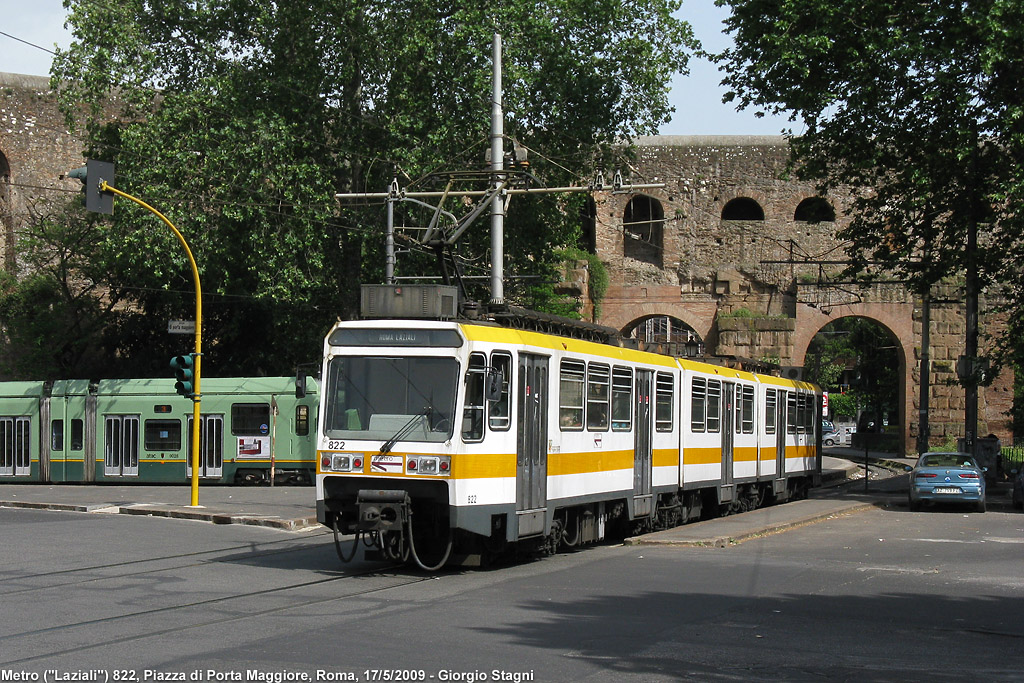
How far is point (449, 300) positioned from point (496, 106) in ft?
28.5

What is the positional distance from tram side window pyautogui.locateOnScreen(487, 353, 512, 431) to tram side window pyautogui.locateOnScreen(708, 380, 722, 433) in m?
9.24

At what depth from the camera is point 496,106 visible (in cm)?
2220

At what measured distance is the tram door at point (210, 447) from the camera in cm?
3425

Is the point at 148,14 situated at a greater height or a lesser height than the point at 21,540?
greater

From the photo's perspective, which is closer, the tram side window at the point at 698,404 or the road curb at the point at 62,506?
the tram side window at the point at 698,404

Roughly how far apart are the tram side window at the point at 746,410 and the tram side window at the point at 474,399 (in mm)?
11805

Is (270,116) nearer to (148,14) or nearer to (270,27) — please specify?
(270,27)

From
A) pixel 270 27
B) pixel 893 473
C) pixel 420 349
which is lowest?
pixel 893 473

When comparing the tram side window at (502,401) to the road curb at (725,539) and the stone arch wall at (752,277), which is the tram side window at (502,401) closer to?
the road curb at (725,539)

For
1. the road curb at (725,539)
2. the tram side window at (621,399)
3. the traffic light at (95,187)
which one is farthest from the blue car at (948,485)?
the traffic light at (95,187)

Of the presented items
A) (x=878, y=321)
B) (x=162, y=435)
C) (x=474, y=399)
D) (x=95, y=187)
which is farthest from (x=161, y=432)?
(x=878, y=321)

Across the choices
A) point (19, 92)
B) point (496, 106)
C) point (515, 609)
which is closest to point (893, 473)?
point (496, 106)

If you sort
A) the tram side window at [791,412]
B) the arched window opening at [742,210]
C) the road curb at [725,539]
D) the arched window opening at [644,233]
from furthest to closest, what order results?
the arched window opening at [742,210], the arched window opening at [644,233], the tram side window at [791,412], the road curb at [725,539]

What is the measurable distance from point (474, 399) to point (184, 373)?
1168cm
